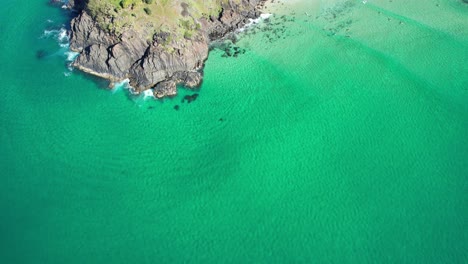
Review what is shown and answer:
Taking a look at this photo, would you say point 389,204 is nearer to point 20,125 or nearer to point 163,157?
point 163,157

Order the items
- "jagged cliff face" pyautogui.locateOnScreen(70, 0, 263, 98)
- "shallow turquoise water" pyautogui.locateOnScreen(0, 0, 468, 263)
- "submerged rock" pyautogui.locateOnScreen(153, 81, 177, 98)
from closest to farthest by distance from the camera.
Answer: "shallow turquoise water" pyautogui.locateOnScreen(0, 0, 468, 263), "submerged rock" pyautogui.locateOnScreen(153, 81, 177, 98), "jagged cliff face" pyautogui.locateOnScreen(70, 0, 263, 98)

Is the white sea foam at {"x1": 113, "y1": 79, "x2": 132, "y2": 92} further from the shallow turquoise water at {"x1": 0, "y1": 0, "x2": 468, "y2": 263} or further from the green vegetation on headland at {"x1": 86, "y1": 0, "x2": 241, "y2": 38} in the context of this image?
the green vegetation on headland at {"x1": 86, "y1": 0, "x2": 241, "y2": 38}

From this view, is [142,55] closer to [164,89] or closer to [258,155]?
[164,89]

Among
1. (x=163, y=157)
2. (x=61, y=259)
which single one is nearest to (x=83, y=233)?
(x=61, y=259)

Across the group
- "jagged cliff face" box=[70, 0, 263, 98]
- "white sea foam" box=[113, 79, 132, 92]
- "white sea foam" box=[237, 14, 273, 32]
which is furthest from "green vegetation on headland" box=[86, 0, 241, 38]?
"white sea foam" box=[237, 14, 273, 32]

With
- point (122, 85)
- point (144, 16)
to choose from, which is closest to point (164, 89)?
point (122, 85)
